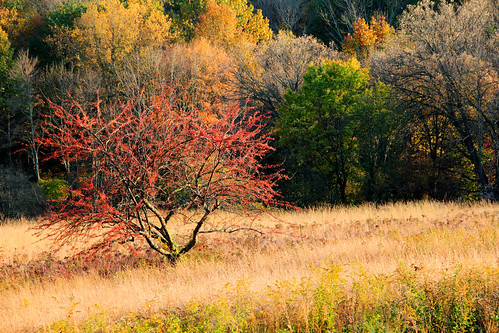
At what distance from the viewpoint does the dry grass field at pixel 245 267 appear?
709 cm

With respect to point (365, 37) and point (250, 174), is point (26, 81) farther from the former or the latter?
point (250, 174)

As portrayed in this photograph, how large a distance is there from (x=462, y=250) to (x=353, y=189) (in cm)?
2147

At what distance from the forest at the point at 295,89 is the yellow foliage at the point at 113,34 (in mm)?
93

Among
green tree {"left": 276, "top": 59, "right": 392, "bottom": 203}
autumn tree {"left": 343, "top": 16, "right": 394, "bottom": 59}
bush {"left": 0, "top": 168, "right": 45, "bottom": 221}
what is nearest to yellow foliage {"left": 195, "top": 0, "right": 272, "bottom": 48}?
autumn tree {"left": 343, "top": 16, "right": 394, "bottom": 59}

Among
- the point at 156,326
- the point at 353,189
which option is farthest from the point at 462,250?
the point at 353,189

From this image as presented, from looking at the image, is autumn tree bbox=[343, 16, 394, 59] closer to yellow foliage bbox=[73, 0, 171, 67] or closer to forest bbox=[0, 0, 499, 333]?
forest bbox=[0, 0, 499, 333]

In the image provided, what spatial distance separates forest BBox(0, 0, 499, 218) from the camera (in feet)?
76.5

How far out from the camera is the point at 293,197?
102 ft

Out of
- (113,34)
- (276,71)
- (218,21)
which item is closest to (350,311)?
(276,71)

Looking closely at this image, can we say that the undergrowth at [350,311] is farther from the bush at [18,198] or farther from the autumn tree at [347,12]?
the autumn tree at [347,12]

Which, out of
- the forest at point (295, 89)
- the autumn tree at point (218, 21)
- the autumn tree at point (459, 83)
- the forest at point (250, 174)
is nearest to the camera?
the forest at point (250, 174)

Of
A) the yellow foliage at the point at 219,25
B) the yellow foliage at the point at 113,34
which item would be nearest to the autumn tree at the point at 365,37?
the yellow foliage at the point at 219,25

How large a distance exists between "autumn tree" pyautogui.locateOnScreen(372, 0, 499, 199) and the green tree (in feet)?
8.82

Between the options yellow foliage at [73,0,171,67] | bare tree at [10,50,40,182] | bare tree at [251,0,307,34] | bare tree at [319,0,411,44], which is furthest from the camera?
bare tree at [251,0,307,34]
